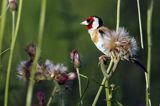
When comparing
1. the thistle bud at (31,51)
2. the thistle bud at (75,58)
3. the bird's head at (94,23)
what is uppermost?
the bird's head at (94,23)

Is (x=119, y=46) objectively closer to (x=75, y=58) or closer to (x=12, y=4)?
(x=75, y=58)

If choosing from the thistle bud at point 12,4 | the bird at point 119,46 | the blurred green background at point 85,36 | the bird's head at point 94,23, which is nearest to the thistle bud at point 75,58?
the bird at point 119,46

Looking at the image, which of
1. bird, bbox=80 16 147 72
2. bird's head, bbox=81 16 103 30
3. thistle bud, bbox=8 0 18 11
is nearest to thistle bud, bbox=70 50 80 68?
bird, bbox=80 16 147 72

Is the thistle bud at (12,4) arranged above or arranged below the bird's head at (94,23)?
above

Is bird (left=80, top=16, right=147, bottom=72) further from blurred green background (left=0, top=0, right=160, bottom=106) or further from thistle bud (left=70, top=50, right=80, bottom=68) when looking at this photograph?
blurred green background (left=0, top=0, right=160, bottom=106)

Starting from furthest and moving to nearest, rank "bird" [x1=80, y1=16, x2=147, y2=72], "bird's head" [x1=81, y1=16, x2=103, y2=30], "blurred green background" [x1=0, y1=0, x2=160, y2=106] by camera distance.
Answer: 1. "blurred green background" [x1=0, y1=0, x2=160, y2=106]
2. "bird's head" [x1=81, y1=16, x2=103, y2=30]
3. "bird" [x1=80, y1=16, x2=147, y2=72]

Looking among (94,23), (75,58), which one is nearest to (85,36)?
(94,23)

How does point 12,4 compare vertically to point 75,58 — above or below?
above

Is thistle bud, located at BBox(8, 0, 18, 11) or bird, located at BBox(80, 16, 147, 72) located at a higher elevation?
thistle bud, located at BBox(8, 0, 18, 11)

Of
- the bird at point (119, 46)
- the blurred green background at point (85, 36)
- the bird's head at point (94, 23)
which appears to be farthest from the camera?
the blurred green background at point (85, 36)

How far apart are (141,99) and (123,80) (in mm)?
332

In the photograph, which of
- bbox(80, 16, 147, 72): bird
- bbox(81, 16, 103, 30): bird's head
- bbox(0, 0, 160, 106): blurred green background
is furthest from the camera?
bbox(0, 0, 160, 106): blurred green background

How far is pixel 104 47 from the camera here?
5.21ft

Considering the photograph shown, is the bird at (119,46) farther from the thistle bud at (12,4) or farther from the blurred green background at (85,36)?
the blurred green background at (85,36)
